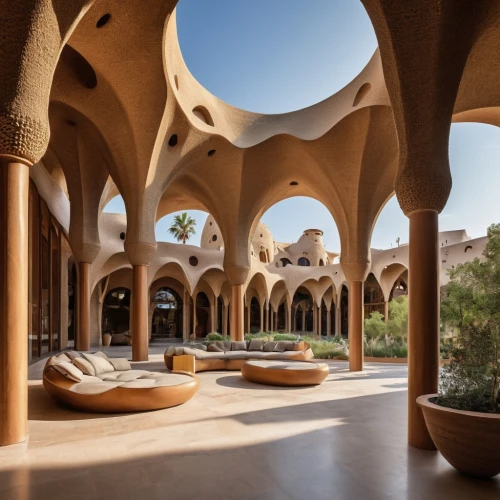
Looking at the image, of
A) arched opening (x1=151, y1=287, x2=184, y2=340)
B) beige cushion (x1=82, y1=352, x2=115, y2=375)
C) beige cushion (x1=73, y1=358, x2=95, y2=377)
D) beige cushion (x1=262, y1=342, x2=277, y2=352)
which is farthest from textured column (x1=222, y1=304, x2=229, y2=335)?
beige cushion (x1=73, y1=358, x2=95, y2=377)

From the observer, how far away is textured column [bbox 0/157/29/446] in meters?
4.86

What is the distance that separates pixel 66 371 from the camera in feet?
22.8

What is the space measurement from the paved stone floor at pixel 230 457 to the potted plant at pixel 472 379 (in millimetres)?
313

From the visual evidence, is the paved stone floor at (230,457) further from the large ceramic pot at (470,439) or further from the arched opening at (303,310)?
the arched opening at (303,310)

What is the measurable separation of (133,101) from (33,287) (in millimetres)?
7075

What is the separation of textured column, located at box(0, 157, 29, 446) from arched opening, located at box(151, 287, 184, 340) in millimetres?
29861

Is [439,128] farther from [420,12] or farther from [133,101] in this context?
[133,101]

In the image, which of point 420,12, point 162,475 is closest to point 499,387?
point 162,475

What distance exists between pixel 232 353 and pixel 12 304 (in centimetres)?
828

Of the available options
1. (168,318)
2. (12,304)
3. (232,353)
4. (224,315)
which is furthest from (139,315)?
(168,318)

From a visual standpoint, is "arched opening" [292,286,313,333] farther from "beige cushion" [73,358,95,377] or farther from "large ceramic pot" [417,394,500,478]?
"large ceramic pot" [417,394,500,478]

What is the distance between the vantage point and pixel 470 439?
13.3 ft

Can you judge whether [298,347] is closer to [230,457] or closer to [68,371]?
[68,371]

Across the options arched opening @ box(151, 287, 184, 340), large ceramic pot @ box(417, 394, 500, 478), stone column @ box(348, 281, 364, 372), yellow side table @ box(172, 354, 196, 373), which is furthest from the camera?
arched opening @ box(151, 287, 184, 340)
